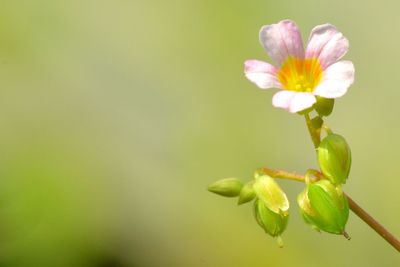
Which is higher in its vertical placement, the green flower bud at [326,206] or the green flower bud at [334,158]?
Answer: the green flower bud at [334,158]

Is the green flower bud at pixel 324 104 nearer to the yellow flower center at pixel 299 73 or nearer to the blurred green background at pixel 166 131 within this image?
the yellow flower center at pixel 299 73

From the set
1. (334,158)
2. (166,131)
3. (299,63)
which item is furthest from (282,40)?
(166,131)

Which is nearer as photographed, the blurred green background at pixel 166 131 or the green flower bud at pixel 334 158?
the green flower bud at pixel 334 158

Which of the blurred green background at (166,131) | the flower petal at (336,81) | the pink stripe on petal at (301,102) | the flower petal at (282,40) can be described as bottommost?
the blurred green background at (166,131)

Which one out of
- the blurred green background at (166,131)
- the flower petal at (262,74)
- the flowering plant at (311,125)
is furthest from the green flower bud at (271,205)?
the blurred green background at (166,131)

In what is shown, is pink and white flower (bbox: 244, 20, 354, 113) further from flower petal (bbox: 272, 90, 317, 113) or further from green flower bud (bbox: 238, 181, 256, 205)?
green flower bud (bbox: 238, 181, 256, 205)

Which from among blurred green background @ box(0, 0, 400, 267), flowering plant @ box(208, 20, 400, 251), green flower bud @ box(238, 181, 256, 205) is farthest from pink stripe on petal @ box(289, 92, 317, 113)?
blurred green background @ box(0, 0, 400, 267)

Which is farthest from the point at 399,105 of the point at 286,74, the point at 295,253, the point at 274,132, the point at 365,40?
the point at 286,74
